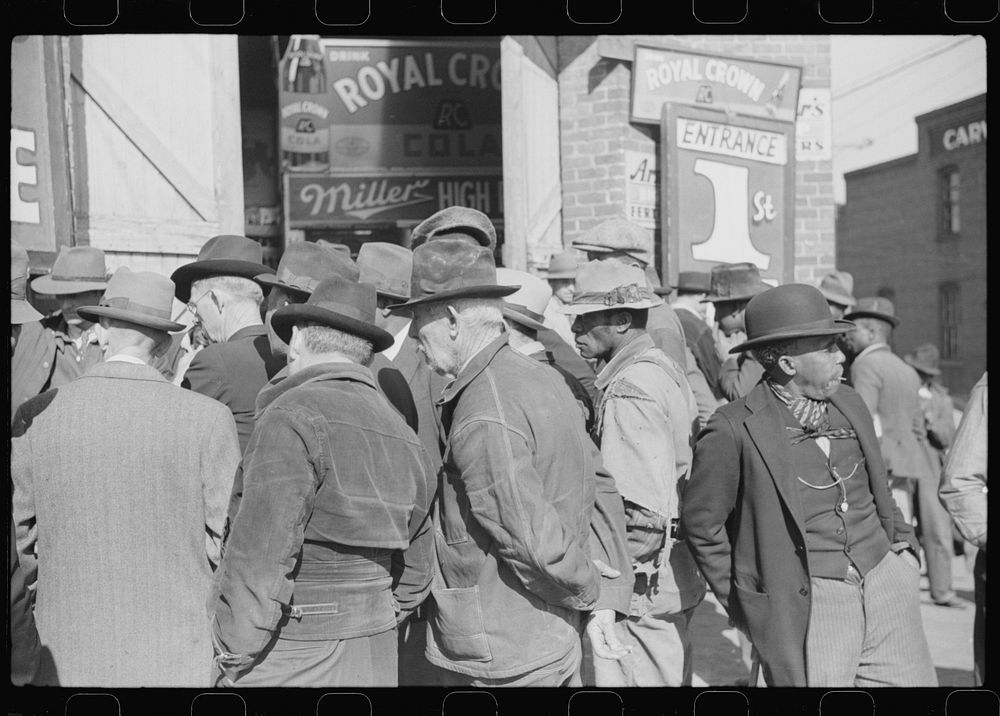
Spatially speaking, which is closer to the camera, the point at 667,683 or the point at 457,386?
the point at 457,386

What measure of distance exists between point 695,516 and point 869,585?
66 centimetres

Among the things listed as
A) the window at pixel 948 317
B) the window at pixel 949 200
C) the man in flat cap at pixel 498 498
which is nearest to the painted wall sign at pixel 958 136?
the window at pixel 949 200

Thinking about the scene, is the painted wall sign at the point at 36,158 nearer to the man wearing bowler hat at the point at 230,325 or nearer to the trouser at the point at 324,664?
the man wearing bowler hat at the point at 230,325

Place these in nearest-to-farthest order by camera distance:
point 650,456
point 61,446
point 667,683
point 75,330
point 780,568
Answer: point 61,446
point 780,568
point 650,456
point 667,683
point 75,330

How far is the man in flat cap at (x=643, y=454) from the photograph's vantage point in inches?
157

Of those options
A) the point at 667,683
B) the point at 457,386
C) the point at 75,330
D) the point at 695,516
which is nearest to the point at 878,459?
the point at 695,516

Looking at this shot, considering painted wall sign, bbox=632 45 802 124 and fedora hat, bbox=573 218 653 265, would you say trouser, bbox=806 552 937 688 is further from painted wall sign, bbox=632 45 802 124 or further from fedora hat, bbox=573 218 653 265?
painted wall sign, bbox=632 45 802 124

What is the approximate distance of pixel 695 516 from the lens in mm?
3771

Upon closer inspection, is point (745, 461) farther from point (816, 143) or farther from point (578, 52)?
point (816, 143)

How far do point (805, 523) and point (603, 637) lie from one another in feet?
2.81

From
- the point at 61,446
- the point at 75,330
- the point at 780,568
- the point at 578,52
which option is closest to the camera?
the point at 61,446

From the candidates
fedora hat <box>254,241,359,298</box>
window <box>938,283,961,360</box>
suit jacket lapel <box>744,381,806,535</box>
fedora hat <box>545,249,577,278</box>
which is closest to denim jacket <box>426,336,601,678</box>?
suit jacket lapel <box>744,381,806,535</box>

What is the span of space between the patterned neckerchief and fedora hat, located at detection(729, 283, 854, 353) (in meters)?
0.21
